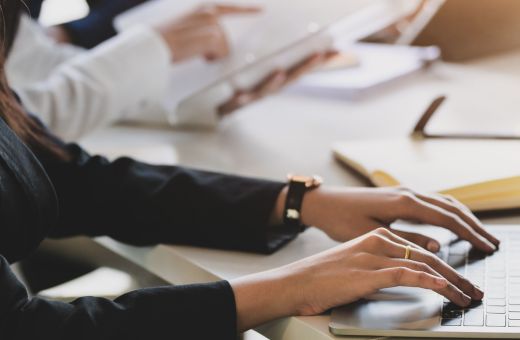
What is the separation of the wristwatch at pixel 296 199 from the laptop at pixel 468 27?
0.48 m

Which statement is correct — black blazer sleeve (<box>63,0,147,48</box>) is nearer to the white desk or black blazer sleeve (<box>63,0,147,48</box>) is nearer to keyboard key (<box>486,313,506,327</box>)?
the white desk

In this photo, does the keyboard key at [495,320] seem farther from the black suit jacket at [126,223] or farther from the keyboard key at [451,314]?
the black suit jacket at [126,223]

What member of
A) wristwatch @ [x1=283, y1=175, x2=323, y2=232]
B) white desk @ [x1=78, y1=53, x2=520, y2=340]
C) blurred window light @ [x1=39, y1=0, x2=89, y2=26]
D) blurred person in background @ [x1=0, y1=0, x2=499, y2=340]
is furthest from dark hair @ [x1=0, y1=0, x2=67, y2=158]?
blurred window light @ [x1=39, y1=0, x2=89, y2=26]

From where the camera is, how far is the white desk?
98 cm

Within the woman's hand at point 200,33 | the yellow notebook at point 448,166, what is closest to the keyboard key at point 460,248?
the yellow notebook at point 448,166

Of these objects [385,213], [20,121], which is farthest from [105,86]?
[385,213]

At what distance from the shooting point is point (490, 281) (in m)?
0.80

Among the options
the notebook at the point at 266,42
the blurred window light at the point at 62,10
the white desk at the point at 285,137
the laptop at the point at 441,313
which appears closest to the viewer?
the laptop at the point at 441,313

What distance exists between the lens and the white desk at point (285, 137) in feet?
3.21

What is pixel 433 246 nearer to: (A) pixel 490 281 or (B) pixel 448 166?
(A) pixel 490 281

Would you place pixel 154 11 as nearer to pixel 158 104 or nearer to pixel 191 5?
pixel 191 5

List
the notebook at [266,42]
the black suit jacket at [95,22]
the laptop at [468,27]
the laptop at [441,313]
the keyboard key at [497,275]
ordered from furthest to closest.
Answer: the black suit jacket at [95,22] → the notebook at [266,42] → the laptop at [468,27] → the keyboard key at [497,275] → the laptop at [441,313]

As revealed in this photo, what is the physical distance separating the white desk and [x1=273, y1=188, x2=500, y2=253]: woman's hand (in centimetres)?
3

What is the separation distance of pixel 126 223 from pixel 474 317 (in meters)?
0.48
